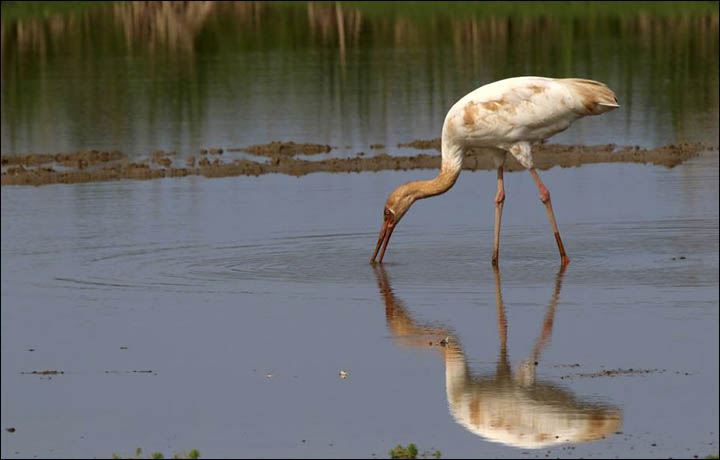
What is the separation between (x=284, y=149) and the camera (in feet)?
76.2

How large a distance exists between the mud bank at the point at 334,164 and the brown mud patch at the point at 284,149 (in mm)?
393

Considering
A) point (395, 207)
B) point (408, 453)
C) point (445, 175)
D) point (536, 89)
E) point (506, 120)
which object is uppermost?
point (536, 89)

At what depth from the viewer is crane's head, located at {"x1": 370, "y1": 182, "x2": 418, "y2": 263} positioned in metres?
14.6

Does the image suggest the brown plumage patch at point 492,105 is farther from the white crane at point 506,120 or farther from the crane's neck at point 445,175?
the crane's neck at point 445,175

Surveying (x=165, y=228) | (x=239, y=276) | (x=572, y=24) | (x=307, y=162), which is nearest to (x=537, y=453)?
(x=239, y=276)

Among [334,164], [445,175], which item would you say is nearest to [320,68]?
[334,164]

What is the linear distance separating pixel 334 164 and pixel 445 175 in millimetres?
7125

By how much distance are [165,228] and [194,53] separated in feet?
80.7

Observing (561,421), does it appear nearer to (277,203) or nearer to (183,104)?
(277,203)

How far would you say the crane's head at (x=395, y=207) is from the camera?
14.6m

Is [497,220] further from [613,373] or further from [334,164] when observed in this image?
[334,164]

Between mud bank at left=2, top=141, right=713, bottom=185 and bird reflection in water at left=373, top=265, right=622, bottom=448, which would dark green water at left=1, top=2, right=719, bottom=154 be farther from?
bird reflection in water at left=373, top=265, right=622, bottom=448

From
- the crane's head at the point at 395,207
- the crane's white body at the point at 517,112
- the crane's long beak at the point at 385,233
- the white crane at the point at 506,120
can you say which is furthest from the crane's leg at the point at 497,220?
the crane's long beak at the point at 385,233

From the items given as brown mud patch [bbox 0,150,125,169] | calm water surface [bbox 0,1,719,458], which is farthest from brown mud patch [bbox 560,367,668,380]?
brown mud patch [bbox 0,150,125,169]
